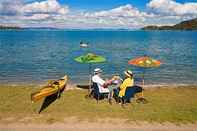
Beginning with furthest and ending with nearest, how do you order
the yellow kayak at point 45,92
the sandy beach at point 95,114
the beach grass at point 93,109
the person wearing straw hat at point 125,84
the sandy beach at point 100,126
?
the person wearing straw hat at point 125,84 < the yellow kayak at point 45,92 < the beach grass at point 93,109 < the sandy beach at point 95,114 < the sandy beach at point 100,126

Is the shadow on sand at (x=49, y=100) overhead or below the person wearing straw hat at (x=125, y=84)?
below

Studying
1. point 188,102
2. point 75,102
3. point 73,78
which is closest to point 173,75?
point 73,78

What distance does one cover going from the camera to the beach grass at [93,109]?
41.8 feet

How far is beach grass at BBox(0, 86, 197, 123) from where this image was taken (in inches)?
501

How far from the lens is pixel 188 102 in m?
15.7

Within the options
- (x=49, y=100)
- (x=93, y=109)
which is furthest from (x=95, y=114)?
(x=49, y=100)

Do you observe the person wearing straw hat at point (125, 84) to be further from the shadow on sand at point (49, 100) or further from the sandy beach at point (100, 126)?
the shadow on sand at point (49, 100)

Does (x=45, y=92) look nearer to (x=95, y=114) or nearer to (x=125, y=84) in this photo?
(x=95, y=114)

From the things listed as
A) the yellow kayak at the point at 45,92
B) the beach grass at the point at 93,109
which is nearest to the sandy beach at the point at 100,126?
the beach grass at the point at 93,109

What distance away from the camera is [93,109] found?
14172 millimetres

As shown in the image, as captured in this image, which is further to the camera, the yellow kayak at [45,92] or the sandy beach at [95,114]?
the yellow kayak at [45,92]

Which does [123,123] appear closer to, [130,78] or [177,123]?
[177,123]

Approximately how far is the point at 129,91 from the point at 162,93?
407 cm

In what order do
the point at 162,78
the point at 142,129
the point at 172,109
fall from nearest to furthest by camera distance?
the point at 142,129 → the point at 172,109 → the point at 162,78
